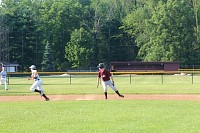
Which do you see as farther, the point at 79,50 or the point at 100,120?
the point at 79,50

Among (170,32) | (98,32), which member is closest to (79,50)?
(98,32)

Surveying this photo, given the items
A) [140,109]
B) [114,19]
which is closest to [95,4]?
[114,19]

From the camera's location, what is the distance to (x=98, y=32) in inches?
3647

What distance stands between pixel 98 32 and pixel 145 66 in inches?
860

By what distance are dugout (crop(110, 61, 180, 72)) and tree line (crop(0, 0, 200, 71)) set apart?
5.71 m

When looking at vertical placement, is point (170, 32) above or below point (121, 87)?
above

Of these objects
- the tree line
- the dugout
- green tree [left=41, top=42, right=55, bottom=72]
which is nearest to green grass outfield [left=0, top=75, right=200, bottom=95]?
the dugout

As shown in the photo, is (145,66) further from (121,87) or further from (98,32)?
(121,87)

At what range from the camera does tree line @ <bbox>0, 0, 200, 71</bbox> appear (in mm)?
80812

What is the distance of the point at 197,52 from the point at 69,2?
30097 mm

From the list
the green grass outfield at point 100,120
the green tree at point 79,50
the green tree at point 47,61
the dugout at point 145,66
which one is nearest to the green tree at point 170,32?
the dugout at point 145,66

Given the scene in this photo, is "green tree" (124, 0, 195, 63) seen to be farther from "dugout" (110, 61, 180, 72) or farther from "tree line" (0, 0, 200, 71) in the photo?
"dugout" (110, 61, 180, 72)

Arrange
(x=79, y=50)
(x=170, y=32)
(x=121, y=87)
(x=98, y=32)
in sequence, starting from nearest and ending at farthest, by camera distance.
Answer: (x=121, y=87) → (x=170, y=32) → (x=79, y=50) → (x=98, y=32)

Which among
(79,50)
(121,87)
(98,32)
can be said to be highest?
(98,32)
